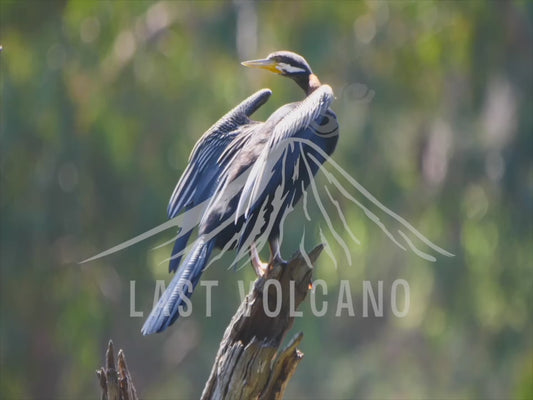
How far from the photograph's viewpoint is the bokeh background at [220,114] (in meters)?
10.3

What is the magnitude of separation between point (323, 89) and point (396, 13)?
641 centimetres

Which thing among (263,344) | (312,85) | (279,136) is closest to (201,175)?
(279,136)

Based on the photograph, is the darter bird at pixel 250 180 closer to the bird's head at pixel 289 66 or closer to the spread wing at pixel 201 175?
the spread wing at pixel 201 175

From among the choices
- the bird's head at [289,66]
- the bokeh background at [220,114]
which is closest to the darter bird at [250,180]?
the bird's head at [289,66]

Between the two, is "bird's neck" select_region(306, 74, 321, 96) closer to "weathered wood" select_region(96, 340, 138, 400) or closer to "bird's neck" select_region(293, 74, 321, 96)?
"bird's neck" select_region(293, 74, 321, 96)

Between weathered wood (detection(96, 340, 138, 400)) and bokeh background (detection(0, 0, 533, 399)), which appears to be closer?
weathered wood (detection(96, 340, 138, 400))

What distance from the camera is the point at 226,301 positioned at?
36.6 ft

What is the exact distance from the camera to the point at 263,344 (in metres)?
4.10

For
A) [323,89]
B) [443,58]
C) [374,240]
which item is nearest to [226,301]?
[374,240]

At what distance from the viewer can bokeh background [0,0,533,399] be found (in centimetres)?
1030

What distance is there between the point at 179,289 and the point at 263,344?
0.40 meters

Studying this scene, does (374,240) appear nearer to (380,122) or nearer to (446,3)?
(380,122)

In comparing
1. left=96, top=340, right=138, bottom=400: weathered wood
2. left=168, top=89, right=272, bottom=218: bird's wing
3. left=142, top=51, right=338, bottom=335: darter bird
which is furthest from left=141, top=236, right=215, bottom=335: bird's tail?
left=168, top=89, right=272, bottom=218: bird's wing

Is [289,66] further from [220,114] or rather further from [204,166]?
[220,114]
